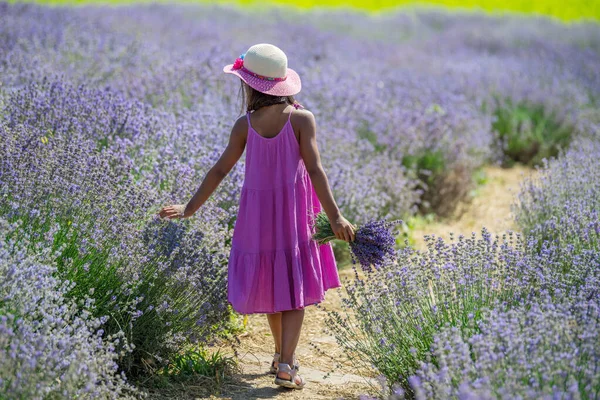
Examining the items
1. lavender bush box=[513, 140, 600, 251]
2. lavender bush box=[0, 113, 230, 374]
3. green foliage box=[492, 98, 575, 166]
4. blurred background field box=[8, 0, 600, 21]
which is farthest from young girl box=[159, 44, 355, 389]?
blurred background field box=[8, 0, 600, 21]

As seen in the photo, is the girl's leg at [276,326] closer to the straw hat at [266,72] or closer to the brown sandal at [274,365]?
the brown sandal at [274,365]

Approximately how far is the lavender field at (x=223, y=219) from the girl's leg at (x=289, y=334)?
18cm

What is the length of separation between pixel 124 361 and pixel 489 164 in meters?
5.47


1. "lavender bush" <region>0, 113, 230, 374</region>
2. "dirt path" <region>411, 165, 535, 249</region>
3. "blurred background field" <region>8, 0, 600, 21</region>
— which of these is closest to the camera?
"lavender bush" <region>0, 113, 230, 374</region>

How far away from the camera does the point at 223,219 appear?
346 centimetres

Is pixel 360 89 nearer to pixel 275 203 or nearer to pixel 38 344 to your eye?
pixel 275 203

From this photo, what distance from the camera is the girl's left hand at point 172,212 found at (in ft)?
9.80

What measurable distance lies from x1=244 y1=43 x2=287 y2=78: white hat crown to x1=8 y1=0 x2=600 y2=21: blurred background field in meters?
12.7

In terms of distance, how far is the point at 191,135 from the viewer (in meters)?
3.83

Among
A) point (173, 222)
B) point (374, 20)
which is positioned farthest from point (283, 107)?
point (374, 20)

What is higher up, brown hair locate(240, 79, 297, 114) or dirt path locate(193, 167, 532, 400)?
brown hair locate(240, 79, 297, 114)

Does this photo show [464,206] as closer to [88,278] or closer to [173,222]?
[173,222]

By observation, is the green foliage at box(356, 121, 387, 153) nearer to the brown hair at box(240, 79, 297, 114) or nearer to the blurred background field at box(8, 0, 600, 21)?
the brown hair at box(240, 79, 297, 114)

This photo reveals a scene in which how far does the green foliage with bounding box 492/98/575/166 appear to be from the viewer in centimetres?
743
